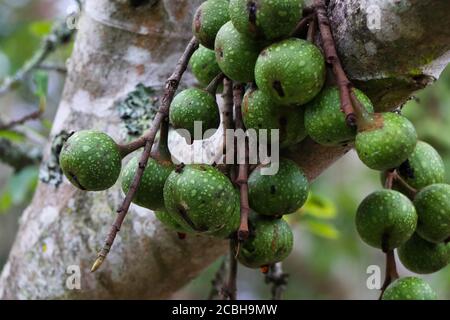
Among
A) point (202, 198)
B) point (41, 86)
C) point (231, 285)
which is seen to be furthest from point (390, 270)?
point (41, 86)

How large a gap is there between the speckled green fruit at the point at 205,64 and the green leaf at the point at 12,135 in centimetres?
145

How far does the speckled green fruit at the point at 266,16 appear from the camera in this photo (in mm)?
1076

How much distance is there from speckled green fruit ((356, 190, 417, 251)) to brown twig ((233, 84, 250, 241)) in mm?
259

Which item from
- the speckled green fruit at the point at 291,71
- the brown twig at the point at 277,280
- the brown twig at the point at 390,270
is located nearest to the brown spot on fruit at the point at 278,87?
the speckled green fruit at the point at 291,71

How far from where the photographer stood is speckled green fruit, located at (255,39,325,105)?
106 centimetres

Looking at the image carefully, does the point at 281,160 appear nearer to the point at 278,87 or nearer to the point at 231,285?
the point at 278,87

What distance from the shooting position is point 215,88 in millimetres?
1277

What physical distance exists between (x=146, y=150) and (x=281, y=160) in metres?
0.28

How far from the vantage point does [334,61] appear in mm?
1083

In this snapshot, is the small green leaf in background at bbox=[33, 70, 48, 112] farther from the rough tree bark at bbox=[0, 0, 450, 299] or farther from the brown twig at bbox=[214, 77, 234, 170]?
the brown twig at bbox=[214, 77, 234, 170]

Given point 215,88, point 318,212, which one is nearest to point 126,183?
point 215,88

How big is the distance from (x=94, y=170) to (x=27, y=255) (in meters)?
0.83

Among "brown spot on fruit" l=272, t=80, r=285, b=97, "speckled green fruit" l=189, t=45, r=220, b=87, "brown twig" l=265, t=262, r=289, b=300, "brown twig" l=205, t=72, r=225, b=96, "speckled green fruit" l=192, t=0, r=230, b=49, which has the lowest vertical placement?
"brown twig" l=265, t=262, r=289, b=300

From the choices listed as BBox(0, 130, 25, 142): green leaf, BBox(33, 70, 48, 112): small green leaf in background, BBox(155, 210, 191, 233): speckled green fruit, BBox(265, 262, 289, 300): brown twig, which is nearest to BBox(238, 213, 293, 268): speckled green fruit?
BBox(155, 210, 191, 233): speckled green fruit
